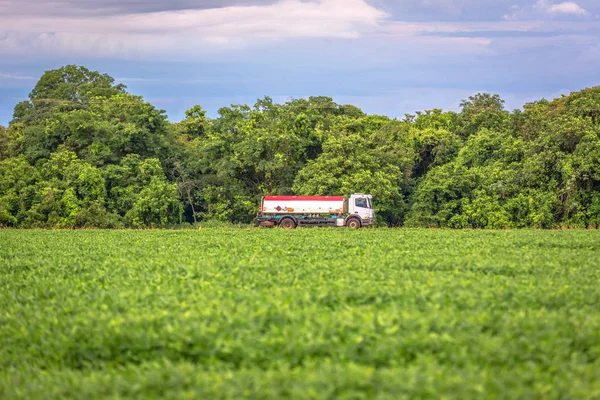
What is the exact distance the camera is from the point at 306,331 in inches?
396

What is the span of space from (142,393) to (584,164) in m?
39.7

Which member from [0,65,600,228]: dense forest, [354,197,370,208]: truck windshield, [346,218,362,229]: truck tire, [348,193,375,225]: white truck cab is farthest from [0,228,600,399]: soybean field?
[0,65,600,228]: dense forest

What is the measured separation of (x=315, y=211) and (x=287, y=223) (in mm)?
1820

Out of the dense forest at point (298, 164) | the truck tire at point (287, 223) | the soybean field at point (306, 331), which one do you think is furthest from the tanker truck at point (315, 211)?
the soybean field at point (306, 331)

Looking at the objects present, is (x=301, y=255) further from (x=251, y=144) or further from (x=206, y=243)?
(x=251, y=144)

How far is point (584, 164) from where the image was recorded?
43219 mm

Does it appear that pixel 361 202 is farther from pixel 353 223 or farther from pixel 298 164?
pixel 298 164

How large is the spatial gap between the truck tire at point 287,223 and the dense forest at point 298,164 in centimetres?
652

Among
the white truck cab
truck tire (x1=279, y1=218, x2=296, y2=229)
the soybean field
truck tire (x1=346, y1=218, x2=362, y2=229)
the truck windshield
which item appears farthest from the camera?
the truck windshield

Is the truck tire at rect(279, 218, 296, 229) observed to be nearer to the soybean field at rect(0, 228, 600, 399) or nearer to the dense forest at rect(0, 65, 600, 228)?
the dense forest at rect(0, 65, 600, 228)

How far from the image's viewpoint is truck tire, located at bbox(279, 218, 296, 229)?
43594 mm

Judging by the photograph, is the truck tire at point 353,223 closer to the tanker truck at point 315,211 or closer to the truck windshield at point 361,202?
the tanker truck at point 315,211

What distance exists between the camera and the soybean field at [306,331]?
328 inches

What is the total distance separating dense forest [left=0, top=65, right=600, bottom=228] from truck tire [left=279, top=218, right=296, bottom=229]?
652cm
